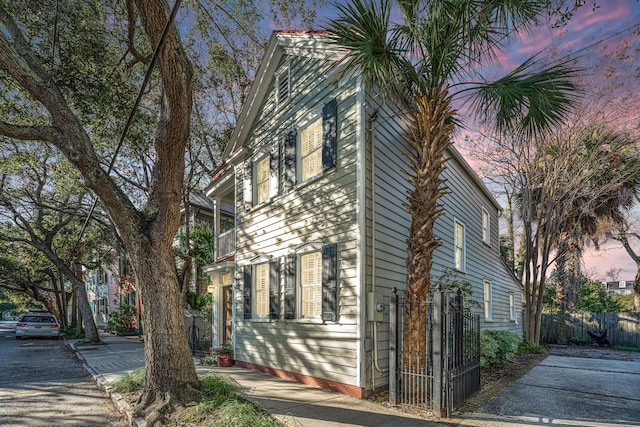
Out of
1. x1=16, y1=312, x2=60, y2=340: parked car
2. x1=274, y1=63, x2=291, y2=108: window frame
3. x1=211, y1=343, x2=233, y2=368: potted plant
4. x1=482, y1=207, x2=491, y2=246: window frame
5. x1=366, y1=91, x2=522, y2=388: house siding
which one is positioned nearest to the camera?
x1=366, y1=91, x2=522, y2=388: house siding

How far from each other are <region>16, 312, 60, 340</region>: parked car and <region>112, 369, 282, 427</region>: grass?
20.7 metres

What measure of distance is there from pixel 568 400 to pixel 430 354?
2758 millimetres

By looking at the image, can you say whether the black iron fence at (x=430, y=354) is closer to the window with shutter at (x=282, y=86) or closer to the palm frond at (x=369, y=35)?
the palm frond at (x=369, y=35)

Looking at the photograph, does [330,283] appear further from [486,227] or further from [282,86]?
[486,227]

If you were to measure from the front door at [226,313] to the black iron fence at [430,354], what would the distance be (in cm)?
700

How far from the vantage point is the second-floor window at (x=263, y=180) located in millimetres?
10398

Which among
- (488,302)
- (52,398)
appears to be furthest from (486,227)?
(52,398)

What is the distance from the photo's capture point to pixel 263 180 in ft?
34.7

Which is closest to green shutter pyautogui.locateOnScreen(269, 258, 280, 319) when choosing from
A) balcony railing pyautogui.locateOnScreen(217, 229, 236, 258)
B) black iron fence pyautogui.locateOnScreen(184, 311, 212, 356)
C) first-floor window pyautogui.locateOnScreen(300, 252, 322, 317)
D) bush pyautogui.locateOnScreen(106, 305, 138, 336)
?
first-floor window pyautogui.locateOnScreen(300, 252, 322, 317)

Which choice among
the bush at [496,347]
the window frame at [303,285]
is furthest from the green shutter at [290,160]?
the bush at [496,347]

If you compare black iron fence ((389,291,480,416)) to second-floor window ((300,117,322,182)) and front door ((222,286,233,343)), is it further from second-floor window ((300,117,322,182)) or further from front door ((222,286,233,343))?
front door ((222,286,233,343))

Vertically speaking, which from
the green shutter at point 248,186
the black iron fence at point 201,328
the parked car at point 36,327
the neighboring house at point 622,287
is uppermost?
the green shutter at point 248,186

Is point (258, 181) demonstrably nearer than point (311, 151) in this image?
No

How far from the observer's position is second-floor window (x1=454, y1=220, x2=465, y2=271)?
12083 millimetres
